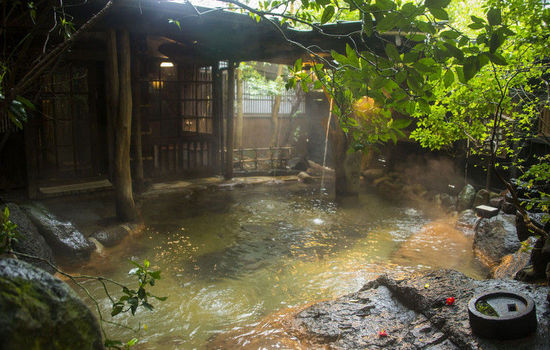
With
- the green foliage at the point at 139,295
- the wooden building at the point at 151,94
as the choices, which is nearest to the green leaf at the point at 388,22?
the green foliage at the point at 139,295

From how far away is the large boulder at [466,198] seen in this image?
10.5m

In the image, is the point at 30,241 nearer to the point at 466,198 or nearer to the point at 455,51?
the point at 455,51

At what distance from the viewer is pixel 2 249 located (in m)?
2.66

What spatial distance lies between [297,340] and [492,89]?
15.8 feet

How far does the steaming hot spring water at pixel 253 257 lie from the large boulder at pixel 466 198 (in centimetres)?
75

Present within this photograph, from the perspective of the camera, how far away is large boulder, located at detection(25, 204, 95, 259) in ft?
22.3

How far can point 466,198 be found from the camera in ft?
34.7

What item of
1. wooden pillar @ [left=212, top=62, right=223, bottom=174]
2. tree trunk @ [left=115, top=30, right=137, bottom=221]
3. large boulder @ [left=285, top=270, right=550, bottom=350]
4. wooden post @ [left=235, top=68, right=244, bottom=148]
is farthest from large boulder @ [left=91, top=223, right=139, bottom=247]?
wooden post @ [left=235, top=68, right=244, bottom=148]

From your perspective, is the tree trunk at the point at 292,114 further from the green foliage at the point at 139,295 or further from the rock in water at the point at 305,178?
the green foliage at the point at 139,295

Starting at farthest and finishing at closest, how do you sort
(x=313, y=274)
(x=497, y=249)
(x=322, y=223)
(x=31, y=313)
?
(x=322, y=223) → (x=497, y=249) → (x=313, y=274) → (x=31, y=313)

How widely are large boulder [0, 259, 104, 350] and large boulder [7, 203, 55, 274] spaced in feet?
13.0

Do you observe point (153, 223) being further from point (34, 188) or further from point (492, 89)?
point (492, 89)

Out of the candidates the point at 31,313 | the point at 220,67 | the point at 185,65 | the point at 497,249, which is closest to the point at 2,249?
the point at 31,313

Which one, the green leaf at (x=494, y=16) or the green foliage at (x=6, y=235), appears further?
the green foliage at (x=6, y=235)
